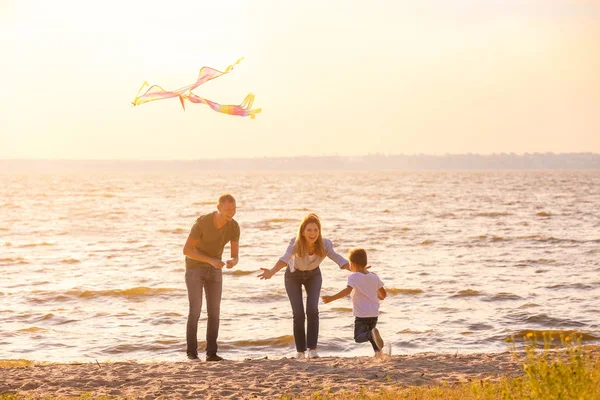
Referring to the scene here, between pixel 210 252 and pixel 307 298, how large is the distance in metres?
1.37

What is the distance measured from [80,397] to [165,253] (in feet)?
66.9

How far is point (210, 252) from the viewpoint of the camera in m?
9.51

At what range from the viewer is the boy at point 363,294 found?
9141 mm

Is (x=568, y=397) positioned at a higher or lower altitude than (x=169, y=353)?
higher

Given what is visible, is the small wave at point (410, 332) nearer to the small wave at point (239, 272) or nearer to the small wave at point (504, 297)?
the small wave at point (504, 297)

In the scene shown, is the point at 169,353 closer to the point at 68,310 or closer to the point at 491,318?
the point at 68,310

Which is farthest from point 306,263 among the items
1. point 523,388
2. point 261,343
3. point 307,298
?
point 261,343

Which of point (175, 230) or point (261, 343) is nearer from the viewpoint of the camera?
point (261, 343)

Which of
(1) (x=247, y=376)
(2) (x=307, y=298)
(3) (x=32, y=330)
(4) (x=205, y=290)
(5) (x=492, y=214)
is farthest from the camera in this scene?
(5) (x=492, y=214)

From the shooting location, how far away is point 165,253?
28.3 metres

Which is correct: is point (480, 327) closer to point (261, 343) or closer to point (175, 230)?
point (261, 343)

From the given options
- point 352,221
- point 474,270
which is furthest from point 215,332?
point 352,221

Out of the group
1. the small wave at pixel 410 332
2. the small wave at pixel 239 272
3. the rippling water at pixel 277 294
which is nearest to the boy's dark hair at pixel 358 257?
the rippling water at pixel 277 294

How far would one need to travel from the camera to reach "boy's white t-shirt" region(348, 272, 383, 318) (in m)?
9.15
